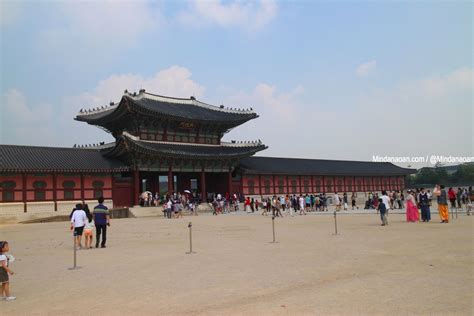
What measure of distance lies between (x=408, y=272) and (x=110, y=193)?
33.5 metres

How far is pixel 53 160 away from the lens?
120 feet

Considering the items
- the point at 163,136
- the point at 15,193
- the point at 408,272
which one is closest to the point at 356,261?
the point at 408,272

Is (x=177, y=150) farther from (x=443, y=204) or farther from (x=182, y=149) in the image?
(x=443, y=204)

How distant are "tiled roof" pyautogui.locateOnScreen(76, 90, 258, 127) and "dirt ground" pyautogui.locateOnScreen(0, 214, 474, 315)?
2593 centimetres

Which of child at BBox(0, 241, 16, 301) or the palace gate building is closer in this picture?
child at BBox(0, 241, 16, 301)

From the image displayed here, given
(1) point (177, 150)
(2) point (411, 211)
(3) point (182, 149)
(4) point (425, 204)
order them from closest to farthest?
(4) point (425, 204) < (2) point (411, 211) < (1) point (177, 150) < (3) point (182, 149)

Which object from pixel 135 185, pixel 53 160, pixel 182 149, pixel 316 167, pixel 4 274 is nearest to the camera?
pixel 4 274

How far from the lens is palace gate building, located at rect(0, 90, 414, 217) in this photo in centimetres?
3506

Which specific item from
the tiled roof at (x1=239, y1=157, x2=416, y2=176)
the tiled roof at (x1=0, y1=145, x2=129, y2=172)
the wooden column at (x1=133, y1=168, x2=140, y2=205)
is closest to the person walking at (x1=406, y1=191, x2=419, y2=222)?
the wooden column at (x1=133, y1=168, x2=140, y2=205)

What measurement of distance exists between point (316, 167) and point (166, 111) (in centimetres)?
2414

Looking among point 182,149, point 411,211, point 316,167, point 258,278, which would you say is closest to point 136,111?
point 182,149

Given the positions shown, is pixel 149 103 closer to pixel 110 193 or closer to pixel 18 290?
pixel 110 193

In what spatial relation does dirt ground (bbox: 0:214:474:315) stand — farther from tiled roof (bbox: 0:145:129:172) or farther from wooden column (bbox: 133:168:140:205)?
wooden column (bbox: 133:168:140:205)

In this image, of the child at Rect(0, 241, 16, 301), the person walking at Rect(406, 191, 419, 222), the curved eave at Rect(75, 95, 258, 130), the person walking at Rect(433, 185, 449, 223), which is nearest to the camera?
the child at Rect(0, 241, 16, 301)
